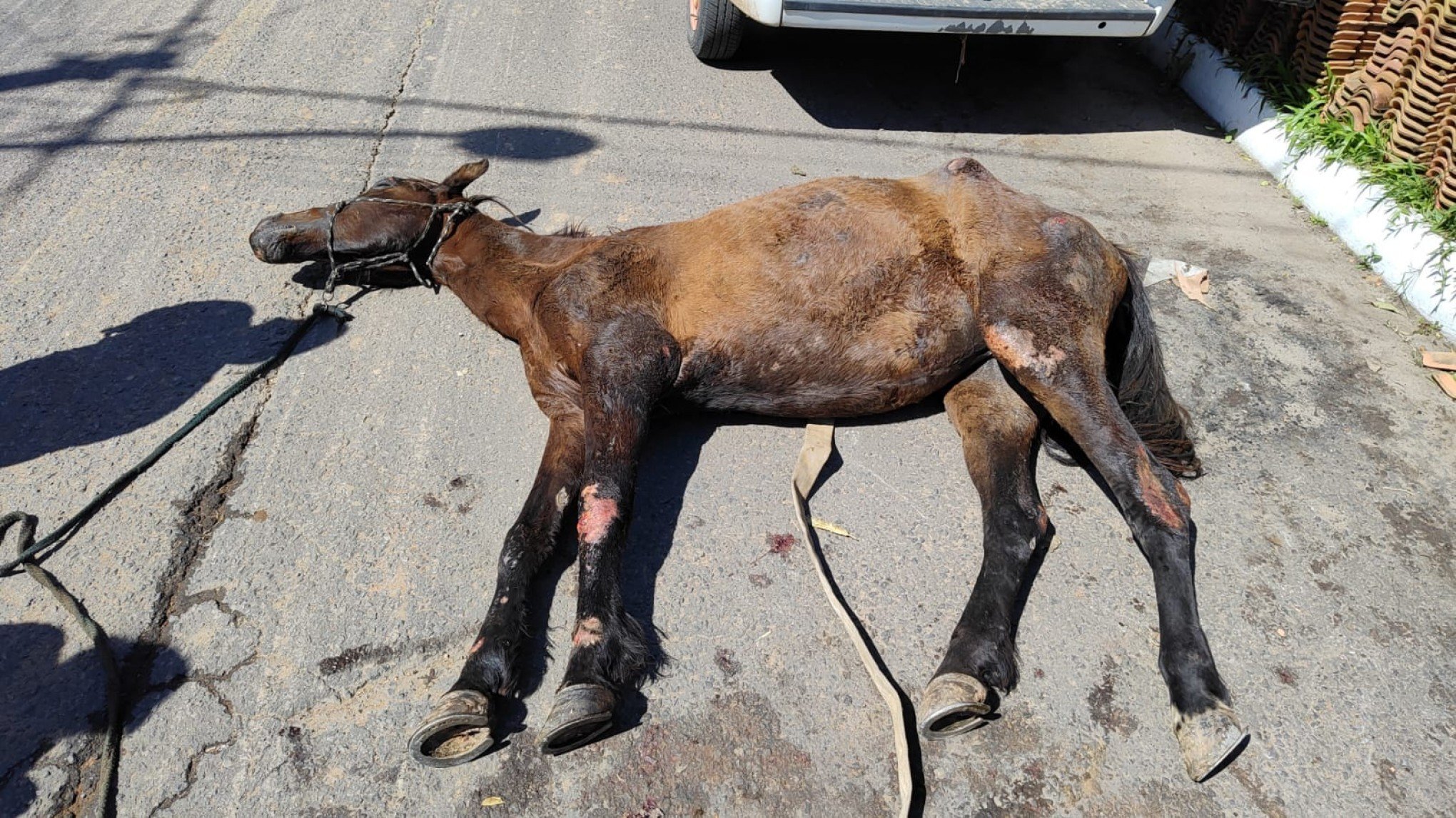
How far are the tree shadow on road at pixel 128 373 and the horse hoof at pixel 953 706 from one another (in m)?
3.03

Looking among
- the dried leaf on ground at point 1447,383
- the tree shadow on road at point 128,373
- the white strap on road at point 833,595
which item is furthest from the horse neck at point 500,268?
the dried leaf on ground at point 1447,383

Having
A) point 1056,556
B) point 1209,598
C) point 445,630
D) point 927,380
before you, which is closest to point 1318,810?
point 1209,598

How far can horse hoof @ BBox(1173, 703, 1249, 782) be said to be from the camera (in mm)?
2496

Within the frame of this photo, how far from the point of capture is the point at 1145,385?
3486 mm

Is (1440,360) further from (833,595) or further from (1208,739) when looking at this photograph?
(833,595)

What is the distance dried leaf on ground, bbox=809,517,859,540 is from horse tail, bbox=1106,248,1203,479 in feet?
3.85

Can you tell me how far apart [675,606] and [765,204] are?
1688 millimetres

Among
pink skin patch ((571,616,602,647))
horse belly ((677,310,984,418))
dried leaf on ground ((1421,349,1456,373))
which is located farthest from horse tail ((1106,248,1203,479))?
pink skin patch ((571,616,602,647))

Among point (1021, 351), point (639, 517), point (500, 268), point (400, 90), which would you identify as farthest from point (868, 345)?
point (400, 90)

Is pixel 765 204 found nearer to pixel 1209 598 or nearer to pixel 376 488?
pixel 376 488

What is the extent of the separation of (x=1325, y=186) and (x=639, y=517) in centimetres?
454

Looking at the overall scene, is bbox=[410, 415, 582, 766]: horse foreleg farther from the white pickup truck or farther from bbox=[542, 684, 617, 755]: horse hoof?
the white pickup truck

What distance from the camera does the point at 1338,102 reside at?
5203 mm

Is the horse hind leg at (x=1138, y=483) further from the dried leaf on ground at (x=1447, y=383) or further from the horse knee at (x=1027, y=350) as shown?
the dried leaf on ground at (x=1447, y=383)
